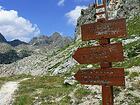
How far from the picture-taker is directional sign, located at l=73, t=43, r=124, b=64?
16.0 meters

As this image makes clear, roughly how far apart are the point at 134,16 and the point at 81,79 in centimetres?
7838

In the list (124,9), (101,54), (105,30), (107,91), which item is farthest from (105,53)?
(124,9)

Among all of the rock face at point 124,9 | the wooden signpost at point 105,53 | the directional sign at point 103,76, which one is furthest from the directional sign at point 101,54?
the rock face at point 124,9

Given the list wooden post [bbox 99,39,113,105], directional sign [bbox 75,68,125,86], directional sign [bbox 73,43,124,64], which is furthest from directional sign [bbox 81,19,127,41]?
directional sign [bbox 75,68,125,86]

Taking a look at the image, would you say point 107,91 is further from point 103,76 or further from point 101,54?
point 101,54

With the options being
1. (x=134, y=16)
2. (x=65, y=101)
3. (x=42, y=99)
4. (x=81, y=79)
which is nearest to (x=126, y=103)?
(x=65, y=101)

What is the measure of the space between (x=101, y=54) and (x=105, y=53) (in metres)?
0.23

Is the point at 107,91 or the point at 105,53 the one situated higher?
the point at 105,53

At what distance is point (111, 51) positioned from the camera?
1616cm

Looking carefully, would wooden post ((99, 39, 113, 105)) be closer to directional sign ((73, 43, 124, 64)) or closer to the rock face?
directional sign ((73, 43, 124, 64))

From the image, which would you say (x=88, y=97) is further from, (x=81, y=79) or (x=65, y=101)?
(x=81, y=79)

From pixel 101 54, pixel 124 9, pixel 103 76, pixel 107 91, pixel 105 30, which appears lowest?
pixel 107 91

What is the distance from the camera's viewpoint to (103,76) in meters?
16.5

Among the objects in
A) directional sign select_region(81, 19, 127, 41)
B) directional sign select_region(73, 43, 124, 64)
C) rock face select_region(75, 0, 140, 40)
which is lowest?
directional sign select_region(73, 43, 124, 64)
